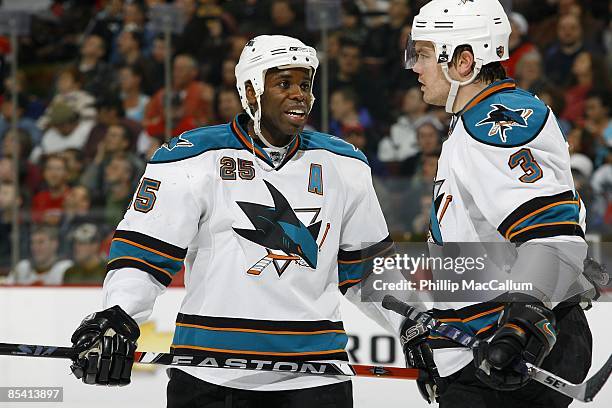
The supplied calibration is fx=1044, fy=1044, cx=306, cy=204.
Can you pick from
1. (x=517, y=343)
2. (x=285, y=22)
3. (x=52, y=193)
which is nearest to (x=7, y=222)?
(x=52, y=193)

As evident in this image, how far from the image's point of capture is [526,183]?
197 centimetres

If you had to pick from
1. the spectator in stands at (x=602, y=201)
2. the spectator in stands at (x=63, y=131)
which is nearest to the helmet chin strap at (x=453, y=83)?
the spectator in stands at (x=602, y=201)

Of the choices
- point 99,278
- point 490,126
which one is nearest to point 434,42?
point 490,126

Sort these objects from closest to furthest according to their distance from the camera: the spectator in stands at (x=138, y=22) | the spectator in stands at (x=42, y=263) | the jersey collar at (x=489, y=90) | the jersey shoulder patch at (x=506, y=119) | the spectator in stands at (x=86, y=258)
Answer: the jersey shoulder patch at (x=506, y=119) < the jersey collar at (x=489, y=90) < the spectator in stands at (x=86, y=258) < the spectator in stands at (x=42, y=263) < the spectator in stands at (x=138, y=22)

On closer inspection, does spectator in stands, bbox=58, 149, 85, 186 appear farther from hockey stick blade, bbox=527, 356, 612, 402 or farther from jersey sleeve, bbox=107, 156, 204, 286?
hockey stick blade, bbox=527, 356, 612, 402

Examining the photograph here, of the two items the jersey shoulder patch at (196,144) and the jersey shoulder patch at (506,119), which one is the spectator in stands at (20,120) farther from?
the jersey shoulder patch at (506,119)

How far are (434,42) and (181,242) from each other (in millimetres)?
709

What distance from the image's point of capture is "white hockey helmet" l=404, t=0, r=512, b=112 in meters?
2.18

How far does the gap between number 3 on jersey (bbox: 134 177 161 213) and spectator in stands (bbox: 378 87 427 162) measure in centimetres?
223

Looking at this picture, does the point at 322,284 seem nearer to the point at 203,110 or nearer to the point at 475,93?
the point at 475,93

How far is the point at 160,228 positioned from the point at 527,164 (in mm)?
830

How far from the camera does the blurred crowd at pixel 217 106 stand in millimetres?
4211

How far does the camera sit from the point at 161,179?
7.76ft

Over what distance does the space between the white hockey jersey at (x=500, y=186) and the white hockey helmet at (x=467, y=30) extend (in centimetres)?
7
